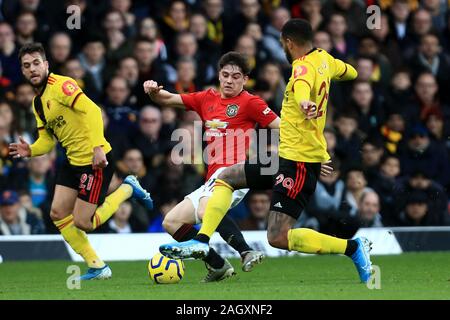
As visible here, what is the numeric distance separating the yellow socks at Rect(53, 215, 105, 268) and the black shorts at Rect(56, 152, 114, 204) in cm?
27

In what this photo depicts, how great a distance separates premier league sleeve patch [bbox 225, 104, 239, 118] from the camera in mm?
11094

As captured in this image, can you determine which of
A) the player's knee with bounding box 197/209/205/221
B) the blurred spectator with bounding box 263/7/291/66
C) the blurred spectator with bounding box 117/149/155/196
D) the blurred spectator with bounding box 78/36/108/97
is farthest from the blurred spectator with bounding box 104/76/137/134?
the player's knee with bounding box 197/209/205/221

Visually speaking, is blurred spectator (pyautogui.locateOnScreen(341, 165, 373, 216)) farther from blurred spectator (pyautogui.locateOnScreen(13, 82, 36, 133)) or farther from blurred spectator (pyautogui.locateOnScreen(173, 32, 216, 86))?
blurred spectator (pyautogui.locateOnScreen(13, 82, 36, 133))

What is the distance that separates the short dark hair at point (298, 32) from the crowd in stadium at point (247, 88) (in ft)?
17.6

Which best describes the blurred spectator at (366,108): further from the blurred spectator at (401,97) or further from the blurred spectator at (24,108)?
the blurred spectator at (24,108)

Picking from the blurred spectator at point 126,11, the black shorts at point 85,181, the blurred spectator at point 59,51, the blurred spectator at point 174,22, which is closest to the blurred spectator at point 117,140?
the blurred spectator at point 59,51

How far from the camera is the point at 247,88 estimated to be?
16.3 metres

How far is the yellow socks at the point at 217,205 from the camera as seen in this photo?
9.99 meters

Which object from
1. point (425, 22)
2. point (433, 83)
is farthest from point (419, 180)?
point (425, 22)

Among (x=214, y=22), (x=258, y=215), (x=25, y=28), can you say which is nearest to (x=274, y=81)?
(x=214, y=22)

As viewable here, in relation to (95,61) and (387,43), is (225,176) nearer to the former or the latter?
(95,61)

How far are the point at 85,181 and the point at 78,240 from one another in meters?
0.57

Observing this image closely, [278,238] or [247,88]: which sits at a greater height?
[247,88]
